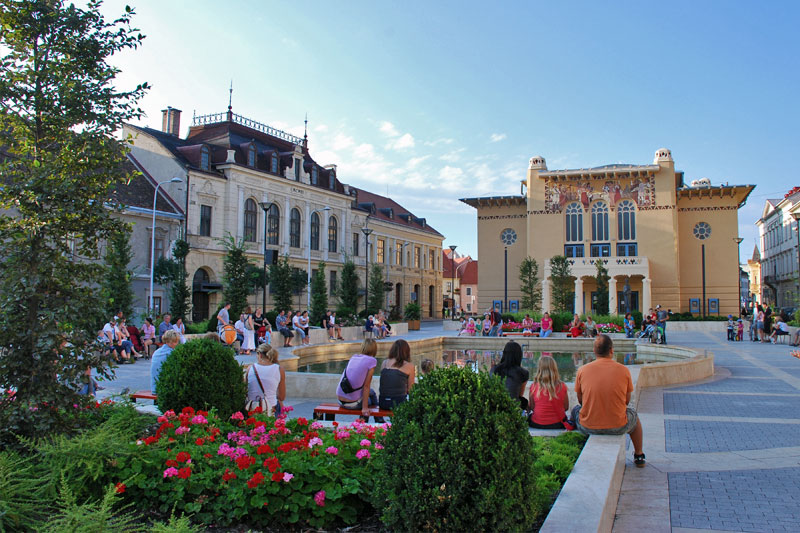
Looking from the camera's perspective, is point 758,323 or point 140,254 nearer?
point 758,323

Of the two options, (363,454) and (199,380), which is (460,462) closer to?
(363,454)

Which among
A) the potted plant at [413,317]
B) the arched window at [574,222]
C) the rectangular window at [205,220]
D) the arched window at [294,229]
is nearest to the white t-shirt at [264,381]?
the rectangular window at [205,220]

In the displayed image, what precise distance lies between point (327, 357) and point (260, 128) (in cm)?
3475

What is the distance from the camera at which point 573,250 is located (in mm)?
55938

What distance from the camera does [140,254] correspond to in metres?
38.0

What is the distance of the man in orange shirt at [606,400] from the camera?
262 inches

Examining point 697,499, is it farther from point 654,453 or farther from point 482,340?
point 482,340

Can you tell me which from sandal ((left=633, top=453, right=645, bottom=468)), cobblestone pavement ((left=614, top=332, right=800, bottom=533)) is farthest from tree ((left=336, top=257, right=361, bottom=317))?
sandal ((left=633, top=453, right=645, bottom=468))

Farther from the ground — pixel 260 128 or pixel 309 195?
pixel 260 128

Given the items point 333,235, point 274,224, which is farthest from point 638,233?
point 274,224

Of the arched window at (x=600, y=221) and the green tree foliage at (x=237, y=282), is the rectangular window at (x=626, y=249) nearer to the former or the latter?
the arched window at (x=600, y=221)

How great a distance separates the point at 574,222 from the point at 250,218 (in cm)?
2933

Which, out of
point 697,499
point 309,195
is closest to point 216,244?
point 309,195

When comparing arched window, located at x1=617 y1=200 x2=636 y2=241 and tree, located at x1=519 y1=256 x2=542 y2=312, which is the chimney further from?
arched window, located at x1=617 y1=200 x2=636 y2=241
